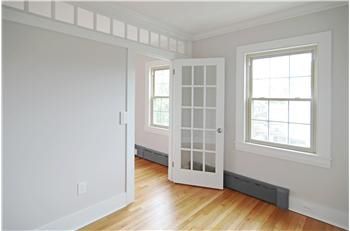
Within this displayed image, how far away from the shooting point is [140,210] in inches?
105

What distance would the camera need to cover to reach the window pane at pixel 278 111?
285 centimetres

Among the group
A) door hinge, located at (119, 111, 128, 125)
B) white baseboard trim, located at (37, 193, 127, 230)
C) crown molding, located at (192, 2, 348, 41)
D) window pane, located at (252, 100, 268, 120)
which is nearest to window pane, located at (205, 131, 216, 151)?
window pane, located at (252, 100, 268, 120)

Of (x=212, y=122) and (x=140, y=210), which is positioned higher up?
(x=212, y=122)

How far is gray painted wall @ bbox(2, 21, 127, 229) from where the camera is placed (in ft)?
6.19

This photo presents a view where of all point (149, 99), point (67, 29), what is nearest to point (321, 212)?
point (67, 29)

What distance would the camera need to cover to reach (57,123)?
216 centimetres

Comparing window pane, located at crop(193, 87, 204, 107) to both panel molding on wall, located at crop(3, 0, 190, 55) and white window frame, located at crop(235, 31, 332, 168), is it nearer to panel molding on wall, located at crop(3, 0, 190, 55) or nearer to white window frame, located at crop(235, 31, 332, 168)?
panel molding on wall, located at crop(3, 0, 190, 55)

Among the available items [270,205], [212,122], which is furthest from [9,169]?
[270,205]

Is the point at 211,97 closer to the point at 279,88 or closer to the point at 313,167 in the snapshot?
the point at 279,88

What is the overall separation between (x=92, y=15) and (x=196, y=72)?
5.48ft

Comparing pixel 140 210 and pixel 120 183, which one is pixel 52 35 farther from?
pixel 140 210

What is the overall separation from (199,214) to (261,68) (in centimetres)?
210

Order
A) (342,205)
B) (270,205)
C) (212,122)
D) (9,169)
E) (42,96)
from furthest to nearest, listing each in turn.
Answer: (212,122) < (270,205) < (342,205) < (42,96) < (9,169)

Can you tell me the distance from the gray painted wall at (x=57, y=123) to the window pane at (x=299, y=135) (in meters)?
2.15
